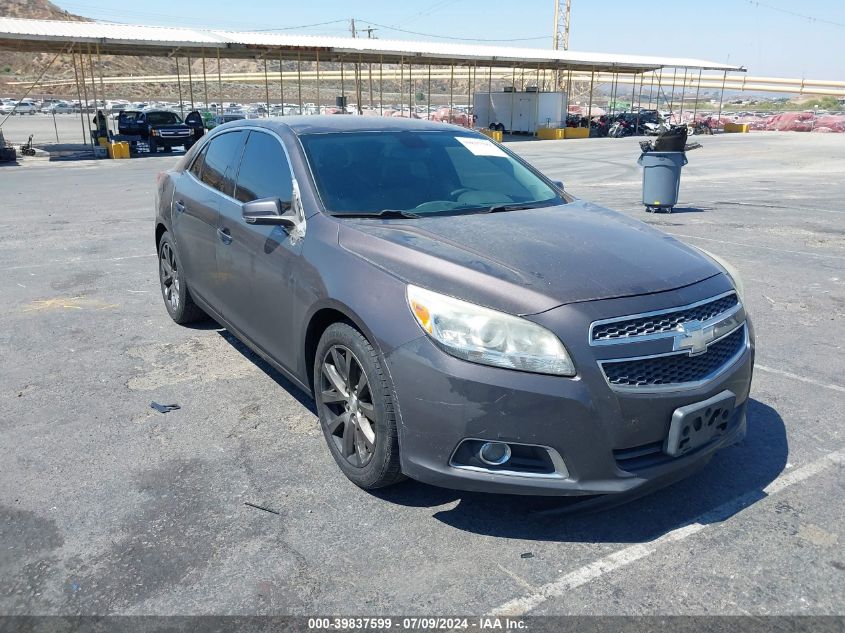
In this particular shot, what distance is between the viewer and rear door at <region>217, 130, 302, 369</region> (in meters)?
3.81

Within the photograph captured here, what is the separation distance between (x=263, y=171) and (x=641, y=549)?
9.82 feet

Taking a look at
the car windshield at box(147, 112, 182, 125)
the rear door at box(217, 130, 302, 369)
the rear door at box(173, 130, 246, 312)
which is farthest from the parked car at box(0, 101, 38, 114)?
the rear door at box(217, 130, 302, 369)

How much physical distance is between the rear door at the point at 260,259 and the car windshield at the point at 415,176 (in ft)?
0.94

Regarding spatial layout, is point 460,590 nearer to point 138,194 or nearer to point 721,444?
point 721,444

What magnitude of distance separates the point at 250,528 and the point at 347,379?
2.59 ft

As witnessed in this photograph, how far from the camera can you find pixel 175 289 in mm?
5918

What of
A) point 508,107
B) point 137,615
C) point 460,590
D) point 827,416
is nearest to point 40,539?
point 137,615

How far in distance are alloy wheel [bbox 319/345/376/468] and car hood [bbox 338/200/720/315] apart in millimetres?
507

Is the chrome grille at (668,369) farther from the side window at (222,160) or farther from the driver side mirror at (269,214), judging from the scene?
the side window at (222,160)

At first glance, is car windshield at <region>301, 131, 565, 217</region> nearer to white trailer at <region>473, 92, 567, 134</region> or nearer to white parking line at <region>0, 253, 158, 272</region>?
white parking line at <region>0, 253, 158, 272</region>

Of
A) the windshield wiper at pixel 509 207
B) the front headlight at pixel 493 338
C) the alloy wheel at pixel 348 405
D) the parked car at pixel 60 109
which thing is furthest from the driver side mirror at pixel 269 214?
the parked car at pixel 60 109

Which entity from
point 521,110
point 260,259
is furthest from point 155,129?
point 260,259

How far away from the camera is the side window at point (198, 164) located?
Result: 5344 millimetres

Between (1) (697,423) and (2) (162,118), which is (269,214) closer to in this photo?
(1) (697,423)
